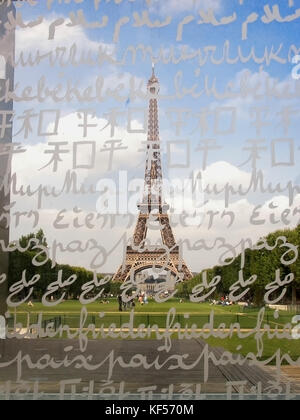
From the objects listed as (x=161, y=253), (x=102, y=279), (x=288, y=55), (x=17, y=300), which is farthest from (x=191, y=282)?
(x=288, y=55)

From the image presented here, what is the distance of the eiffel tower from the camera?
1036 cm

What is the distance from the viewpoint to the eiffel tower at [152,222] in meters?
10.4

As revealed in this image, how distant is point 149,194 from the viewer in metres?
11.1

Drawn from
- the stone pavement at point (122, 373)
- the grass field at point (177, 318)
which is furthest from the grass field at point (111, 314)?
the stone pavement at point (122, 373)

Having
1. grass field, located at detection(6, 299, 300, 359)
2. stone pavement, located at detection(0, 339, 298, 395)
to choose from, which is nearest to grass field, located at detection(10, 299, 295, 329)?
grass field, located at detection(6, 299, 300, 359)

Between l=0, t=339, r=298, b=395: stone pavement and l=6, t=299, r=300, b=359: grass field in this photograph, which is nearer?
l=0, t=339, r=298, b=395: stone pavement

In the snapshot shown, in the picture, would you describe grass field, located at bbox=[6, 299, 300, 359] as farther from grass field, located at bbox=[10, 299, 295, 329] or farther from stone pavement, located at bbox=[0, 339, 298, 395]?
stone pavement, located at bbox=[0, 339, 298, 395]

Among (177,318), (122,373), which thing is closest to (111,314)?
(122,373)

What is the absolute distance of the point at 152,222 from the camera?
10461 mm

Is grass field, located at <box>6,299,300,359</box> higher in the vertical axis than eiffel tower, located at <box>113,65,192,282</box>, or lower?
lower

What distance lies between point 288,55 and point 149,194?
10.8 feet

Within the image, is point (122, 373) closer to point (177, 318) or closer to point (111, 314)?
point (111, 314)
